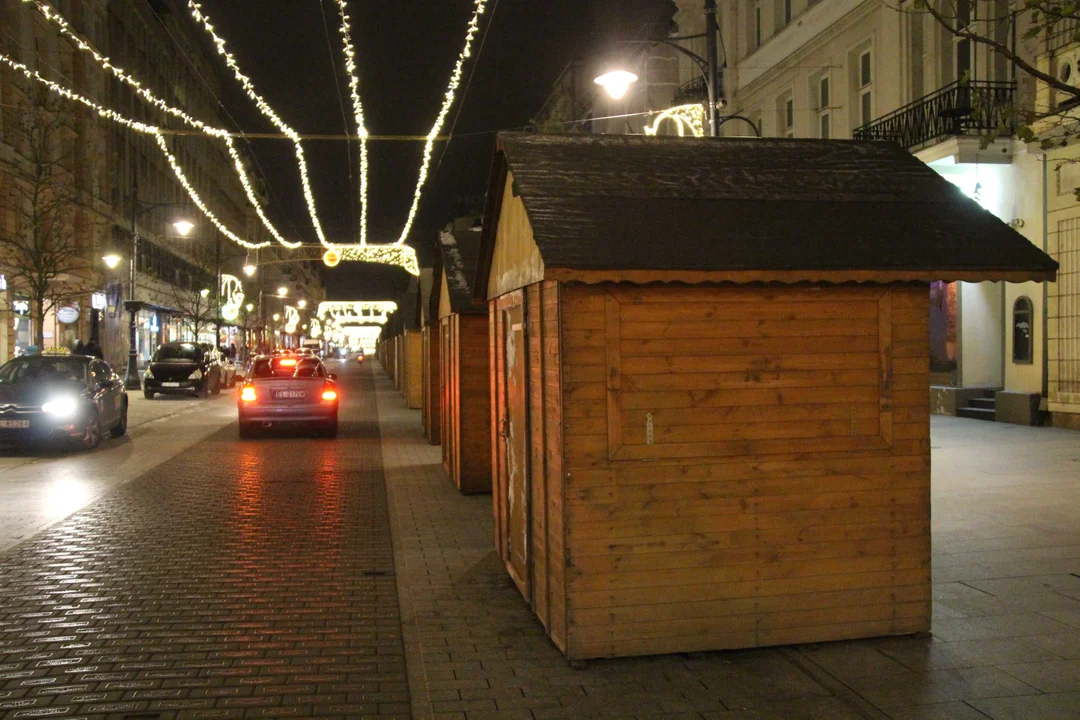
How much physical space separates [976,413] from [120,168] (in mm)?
39973

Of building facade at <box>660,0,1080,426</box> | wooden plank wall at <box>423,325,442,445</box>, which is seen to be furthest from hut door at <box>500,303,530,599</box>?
building facade at <box>660,0,1080,426</box>

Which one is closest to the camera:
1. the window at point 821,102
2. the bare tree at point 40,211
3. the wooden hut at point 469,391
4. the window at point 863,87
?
the wooden hut at point 469,391

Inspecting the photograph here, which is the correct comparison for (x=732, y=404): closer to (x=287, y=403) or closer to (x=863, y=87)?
(x=287, y=403)

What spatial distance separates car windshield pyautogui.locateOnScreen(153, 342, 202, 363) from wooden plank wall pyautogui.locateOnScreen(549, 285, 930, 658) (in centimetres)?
2894

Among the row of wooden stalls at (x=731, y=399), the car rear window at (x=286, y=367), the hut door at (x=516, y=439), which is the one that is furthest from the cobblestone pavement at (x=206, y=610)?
the car rear window at (x=286, y=367)

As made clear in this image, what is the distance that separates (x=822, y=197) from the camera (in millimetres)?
6539

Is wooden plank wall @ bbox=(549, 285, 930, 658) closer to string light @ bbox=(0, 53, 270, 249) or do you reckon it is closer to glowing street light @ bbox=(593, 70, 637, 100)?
glowing street light @ bbox=(593, 70, 637, 100)

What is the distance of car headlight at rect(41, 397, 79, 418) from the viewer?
16.4 m

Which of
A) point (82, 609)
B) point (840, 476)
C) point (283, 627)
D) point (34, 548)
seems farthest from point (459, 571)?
point (34, 548)

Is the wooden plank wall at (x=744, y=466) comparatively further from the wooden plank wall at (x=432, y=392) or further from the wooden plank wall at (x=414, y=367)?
the wooden plank wall at (x=414, y=367)

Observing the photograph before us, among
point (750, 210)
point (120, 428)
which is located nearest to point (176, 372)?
point (120, 428)

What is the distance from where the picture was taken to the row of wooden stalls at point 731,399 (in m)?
5.81

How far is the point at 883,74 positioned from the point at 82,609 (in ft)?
65.9

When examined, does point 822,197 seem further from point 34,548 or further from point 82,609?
point 34,548
